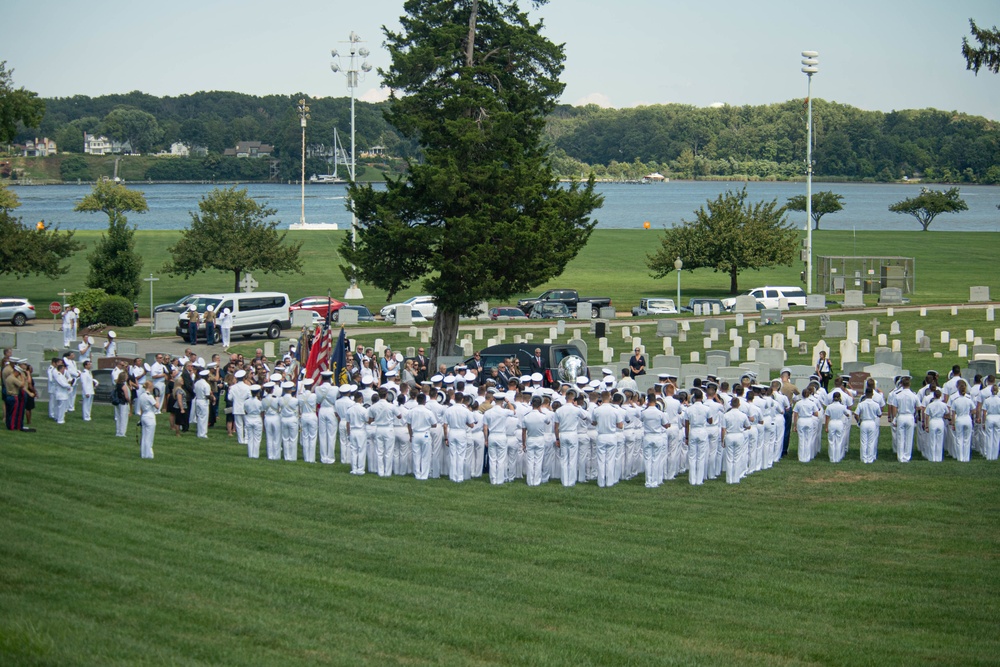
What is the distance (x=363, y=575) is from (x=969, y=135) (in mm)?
203435

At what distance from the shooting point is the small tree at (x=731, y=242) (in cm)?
6228

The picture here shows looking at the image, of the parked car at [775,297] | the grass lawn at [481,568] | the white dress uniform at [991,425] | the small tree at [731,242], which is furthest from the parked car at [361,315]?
the white dress uniform at [991,425]

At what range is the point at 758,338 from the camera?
4069cm

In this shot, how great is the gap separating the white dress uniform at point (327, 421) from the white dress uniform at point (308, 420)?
0.17 metres

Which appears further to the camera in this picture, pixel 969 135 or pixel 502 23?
pixel 969 135

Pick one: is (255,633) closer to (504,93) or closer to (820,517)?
(820,517)

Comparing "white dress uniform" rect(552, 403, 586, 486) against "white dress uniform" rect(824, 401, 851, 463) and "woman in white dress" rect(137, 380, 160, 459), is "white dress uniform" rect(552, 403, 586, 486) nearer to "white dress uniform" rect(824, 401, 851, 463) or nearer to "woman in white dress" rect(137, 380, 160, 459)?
"white dress uniform" rect(824, 401, 851, 463)

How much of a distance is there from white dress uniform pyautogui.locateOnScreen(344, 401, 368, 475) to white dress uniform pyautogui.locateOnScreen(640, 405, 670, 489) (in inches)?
189

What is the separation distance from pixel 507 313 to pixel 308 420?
28.1m

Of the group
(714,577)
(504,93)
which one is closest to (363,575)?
(714,577)

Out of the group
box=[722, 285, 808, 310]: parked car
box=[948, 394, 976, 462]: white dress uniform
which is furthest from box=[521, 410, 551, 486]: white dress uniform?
box=[722, 285, 808, 310]: parked car

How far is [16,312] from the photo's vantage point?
4888cm

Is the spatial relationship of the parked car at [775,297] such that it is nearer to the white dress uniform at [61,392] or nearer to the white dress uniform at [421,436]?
the white dress uniform at [61,392]

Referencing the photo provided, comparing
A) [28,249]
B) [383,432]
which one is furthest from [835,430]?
[28,249]
